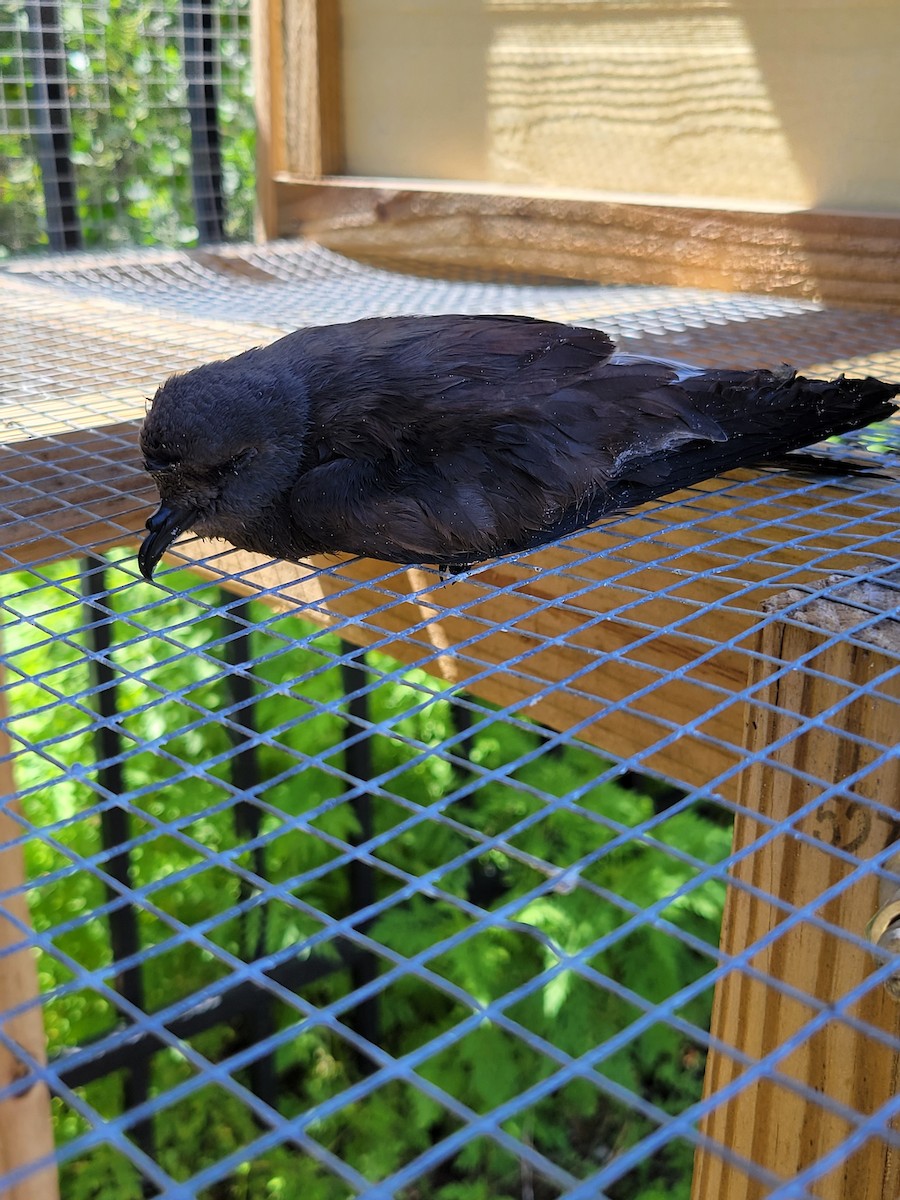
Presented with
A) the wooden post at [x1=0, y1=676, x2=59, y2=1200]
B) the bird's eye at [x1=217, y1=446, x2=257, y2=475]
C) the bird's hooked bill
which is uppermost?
the bird's eye at [x1=217, y1=446, x2=257, y2=475]

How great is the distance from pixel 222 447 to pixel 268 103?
2155 mm

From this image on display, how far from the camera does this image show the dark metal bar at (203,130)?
3350 millimetres

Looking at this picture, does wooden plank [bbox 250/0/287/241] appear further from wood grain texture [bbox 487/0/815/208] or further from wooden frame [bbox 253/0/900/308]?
wood grain texture [bbox 487/0/815/208]

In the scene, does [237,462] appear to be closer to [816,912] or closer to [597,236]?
[816,912]

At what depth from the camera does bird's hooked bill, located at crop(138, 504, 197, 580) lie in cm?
141

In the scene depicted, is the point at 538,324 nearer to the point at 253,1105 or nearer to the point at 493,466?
the point at 493,466

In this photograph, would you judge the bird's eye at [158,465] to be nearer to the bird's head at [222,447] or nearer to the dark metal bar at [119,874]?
the bird's head at [222,447]

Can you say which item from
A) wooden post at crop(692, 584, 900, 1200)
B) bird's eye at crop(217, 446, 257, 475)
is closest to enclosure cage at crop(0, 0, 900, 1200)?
wooden post at crop(692, 584, 900, 1200)

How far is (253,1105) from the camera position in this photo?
599 millimetres

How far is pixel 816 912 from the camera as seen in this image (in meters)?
1.01

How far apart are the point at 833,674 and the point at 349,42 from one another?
273cm

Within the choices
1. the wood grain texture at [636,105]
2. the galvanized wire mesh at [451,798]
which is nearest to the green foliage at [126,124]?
the galvanized wire mesh at [451,798]

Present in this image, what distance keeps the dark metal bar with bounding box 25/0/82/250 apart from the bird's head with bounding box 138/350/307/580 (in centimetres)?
191

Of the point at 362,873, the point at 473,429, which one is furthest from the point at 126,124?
the point at 473,429
